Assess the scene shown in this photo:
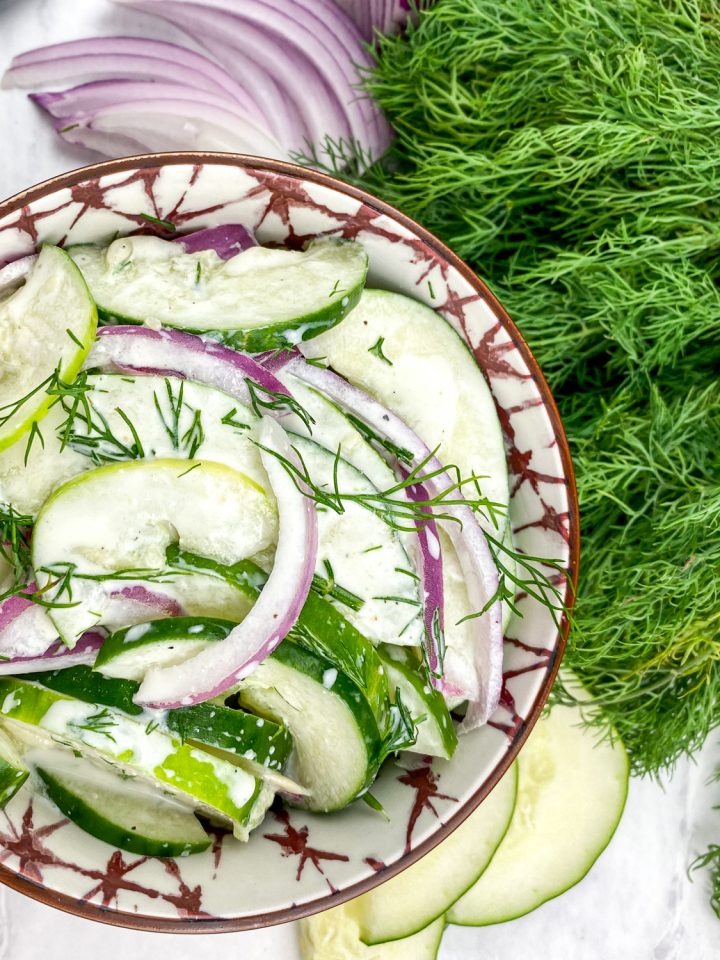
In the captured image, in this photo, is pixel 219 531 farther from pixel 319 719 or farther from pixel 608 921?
pixel 608 921

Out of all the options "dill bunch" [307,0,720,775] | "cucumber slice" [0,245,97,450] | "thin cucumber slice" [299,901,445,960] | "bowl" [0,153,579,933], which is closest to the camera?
"cucumber slice" [0,245,97,450]

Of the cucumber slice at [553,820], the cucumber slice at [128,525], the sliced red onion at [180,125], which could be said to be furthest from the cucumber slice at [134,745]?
the sliced red onion at [180,125]

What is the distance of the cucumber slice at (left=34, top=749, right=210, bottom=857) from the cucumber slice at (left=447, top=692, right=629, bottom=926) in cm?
72

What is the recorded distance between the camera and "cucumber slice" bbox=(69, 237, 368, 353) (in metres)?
1.26

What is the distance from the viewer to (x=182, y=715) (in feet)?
4.10

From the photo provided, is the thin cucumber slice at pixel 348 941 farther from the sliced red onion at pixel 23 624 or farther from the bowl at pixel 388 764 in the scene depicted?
the sliced red onion at pixel 23 624

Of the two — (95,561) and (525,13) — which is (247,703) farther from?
(525,13)

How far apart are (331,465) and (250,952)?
117 centimetres

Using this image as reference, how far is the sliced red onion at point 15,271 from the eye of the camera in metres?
1.28

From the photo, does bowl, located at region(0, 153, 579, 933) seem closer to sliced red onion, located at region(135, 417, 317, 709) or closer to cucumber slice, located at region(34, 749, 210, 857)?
cucumber slice, located at region(34, 749, 210, 857)

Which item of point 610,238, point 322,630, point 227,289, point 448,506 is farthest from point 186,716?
point 610,238

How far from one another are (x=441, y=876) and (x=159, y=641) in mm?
890

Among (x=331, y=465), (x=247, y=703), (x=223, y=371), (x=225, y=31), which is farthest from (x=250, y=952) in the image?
(x=225, y=31)

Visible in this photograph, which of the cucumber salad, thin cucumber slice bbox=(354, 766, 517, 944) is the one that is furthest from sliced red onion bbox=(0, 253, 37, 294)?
thin cucumber slice bbox=(354, 766, 517, 944)
